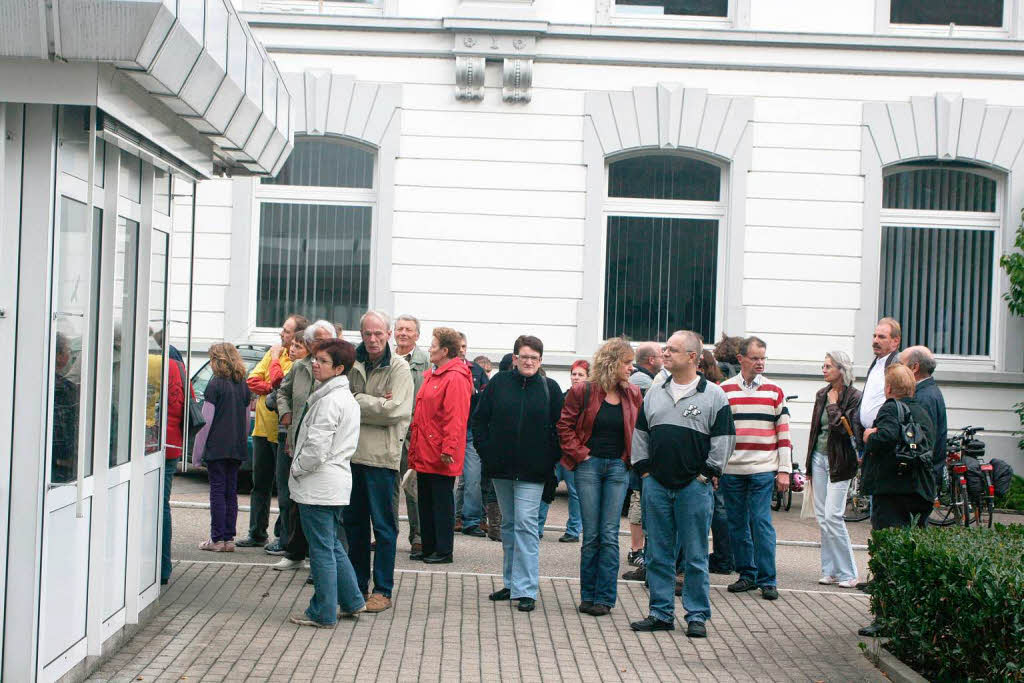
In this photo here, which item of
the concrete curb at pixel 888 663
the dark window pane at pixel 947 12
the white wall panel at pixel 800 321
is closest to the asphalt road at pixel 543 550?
the concrete curb at pixel 888 663

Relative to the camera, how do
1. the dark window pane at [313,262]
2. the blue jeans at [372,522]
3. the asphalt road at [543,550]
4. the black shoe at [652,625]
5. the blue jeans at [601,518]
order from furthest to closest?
the dark window pane at [313,262] → the asphalt road at [543,550] → the blue jeans at [601,518] → the blue jeans at [372,522] → the black shoe at [652,625]

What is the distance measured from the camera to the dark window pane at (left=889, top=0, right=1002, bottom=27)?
52.3ft

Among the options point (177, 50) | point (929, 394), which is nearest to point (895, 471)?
point (929, 394)

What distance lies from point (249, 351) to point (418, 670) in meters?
8.44

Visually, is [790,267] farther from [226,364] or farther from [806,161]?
[226,364]

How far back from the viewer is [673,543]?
7980 mm

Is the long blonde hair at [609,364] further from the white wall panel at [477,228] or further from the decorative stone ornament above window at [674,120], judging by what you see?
the decorative stone ornament above window at [674,120]

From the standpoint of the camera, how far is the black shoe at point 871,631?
7320 millimetres

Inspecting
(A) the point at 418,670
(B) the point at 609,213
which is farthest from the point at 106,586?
(B) the point at 609,213

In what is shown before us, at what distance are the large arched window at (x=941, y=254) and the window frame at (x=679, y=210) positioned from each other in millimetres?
2123

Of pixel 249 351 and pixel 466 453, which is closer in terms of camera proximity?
pixel 466 453

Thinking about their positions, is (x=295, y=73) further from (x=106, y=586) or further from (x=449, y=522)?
(x=106, y=586)

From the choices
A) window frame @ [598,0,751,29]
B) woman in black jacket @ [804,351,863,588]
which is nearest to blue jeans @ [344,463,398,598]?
woman in black jacket @ [804,351,863,588]

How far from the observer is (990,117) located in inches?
616
